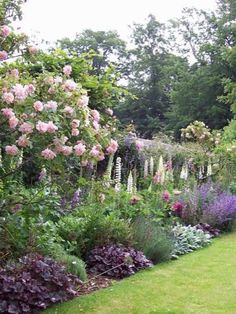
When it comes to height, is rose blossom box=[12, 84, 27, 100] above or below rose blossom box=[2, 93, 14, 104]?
above

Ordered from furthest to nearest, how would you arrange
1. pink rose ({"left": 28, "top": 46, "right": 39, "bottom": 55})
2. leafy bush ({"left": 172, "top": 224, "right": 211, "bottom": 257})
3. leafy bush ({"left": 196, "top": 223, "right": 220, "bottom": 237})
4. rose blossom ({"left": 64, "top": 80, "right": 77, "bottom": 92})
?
leafy bush ({"left": 196, "top": 223, "right": 220, "bottom": 237}) < leafy bush ({"left": 172, "top": 224, "right": 211, "bottom": 257}) < pink rose ({"left": 28, "top": 46, "right": 39, "bottom": 55}) < rose blossom ({"left": 64, "top": 80, "right": 77, "bottom": 92})

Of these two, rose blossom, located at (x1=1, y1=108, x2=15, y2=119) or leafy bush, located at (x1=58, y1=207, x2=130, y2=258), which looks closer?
rose blossom, located at (x1=1, y1=108, x2=15, y2=119)

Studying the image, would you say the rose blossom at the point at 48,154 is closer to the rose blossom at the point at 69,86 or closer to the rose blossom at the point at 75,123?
the rose blossom at the point at 75,123

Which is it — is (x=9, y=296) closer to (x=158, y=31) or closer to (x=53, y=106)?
(x=53, y=106)

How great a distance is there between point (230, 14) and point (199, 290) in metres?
27.5

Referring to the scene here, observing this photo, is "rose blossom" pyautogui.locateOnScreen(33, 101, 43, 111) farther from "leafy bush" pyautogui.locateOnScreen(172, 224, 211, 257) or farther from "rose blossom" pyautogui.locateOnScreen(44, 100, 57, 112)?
"leafy bush" pyautogui.locateOnScreen(172, 224, 211, 257)

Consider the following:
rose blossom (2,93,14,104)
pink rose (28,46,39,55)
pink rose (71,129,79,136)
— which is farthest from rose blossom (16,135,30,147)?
pink rose (28,46,39,55)

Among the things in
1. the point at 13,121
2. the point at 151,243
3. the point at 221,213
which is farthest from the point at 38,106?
the point at 221,213

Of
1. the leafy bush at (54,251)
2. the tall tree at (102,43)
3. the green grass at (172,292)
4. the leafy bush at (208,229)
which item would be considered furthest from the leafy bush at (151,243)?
the tall tree at (102,43)

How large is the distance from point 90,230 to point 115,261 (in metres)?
0.52

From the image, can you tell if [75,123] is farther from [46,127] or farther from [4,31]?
[4,31]

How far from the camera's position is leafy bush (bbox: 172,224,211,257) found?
21.6 ft

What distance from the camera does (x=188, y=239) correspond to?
6.97 meters

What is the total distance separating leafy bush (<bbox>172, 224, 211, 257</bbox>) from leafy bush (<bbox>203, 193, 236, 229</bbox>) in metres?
0.74
